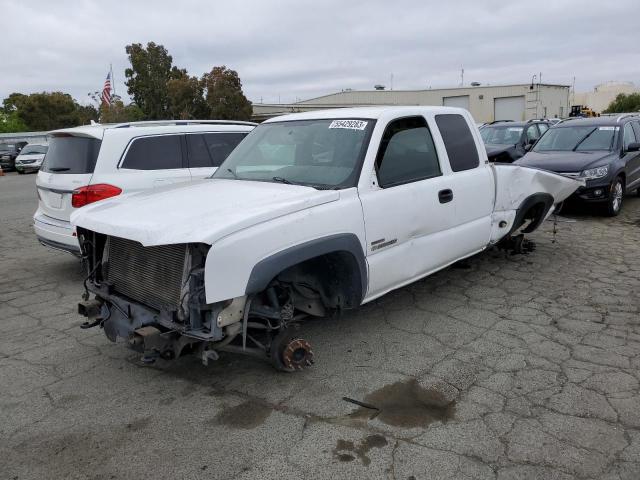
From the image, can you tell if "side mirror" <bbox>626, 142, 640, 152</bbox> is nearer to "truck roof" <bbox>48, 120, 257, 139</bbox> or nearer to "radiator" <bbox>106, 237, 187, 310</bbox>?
"truck roof" <bbox>48, 120, 257, 139</bbox>

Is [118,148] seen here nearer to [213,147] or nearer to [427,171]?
[213,147]

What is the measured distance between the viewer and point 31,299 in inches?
228

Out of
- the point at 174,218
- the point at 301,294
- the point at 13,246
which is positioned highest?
the point at 174,218

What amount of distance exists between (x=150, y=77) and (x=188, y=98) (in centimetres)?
834

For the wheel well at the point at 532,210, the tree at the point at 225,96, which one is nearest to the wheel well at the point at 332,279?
the wheel well at the point at 532,210

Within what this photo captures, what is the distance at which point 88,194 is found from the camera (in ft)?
19.2

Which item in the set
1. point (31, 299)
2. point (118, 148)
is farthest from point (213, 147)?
point (31, 299)

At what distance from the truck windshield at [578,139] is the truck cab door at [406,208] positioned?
6657 mm

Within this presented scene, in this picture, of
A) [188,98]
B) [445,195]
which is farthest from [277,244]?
[188,98]

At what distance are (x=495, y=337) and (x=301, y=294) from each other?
1706mm

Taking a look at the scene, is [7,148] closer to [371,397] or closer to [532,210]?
[532,210]

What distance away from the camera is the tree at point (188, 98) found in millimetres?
42406

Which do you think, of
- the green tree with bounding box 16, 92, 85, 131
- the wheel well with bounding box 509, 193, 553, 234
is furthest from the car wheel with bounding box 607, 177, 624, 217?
the green tree with bounding box 16, 92, 85, 131

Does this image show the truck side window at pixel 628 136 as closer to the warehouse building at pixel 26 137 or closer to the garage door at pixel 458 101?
the warehouse building at pixel 26 137
